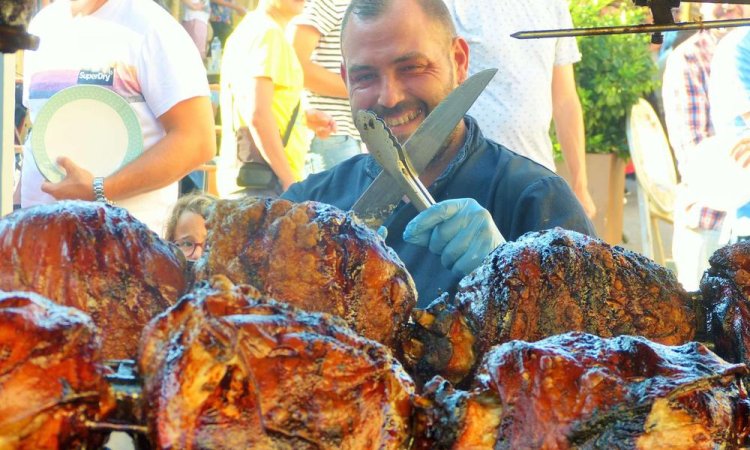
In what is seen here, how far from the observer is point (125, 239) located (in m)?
1.57

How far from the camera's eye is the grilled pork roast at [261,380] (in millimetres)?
1134

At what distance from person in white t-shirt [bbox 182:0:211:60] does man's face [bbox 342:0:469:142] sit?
4.37 metres

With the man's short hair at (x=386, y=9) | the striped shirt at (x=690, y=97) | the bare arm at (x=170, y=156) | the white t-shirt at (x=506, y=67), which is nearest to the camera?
the man's short hair at (x=386, y=9)

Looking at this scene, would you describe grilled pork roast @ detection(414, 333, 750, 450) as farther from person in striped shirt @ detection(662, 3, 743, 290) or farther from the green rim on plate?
person in striped shirt @ detection(662, 3, 743, 290)

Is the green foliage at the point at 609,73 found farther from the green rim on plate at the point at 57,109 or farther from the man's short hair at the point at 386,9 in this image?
the green rim on plate at the point at 57,109

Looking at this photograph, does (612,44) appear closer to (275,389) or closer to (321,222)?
(321,222)

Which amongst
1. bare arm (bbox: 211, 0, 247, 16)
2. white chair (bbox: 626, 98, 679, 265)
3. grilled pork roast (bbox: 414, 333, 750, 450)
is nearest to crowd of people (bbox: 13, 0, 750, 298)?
grilled pork roast (bbox: 414, 333, 750, 450)

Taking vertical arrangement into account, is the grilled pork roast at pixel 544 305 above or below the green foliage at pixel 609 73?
above

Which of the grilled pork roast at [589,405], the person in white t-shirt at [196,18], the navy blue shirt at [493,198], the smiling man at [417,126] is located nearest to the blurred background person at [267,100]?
the smiling man at [417,126]

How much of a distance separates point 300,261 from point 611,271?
577mm

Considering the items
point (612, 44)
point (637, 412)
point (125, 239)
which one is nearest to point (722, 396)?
point (637, 412)

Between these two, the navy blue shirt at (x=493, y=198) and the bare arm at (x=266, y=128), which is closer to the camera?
the navy blue shirt at (x=493, y=198)

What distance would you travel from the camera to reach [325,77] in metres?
5.40

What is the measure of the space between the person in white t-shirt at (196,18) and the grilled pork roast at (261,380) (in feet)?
20.8
